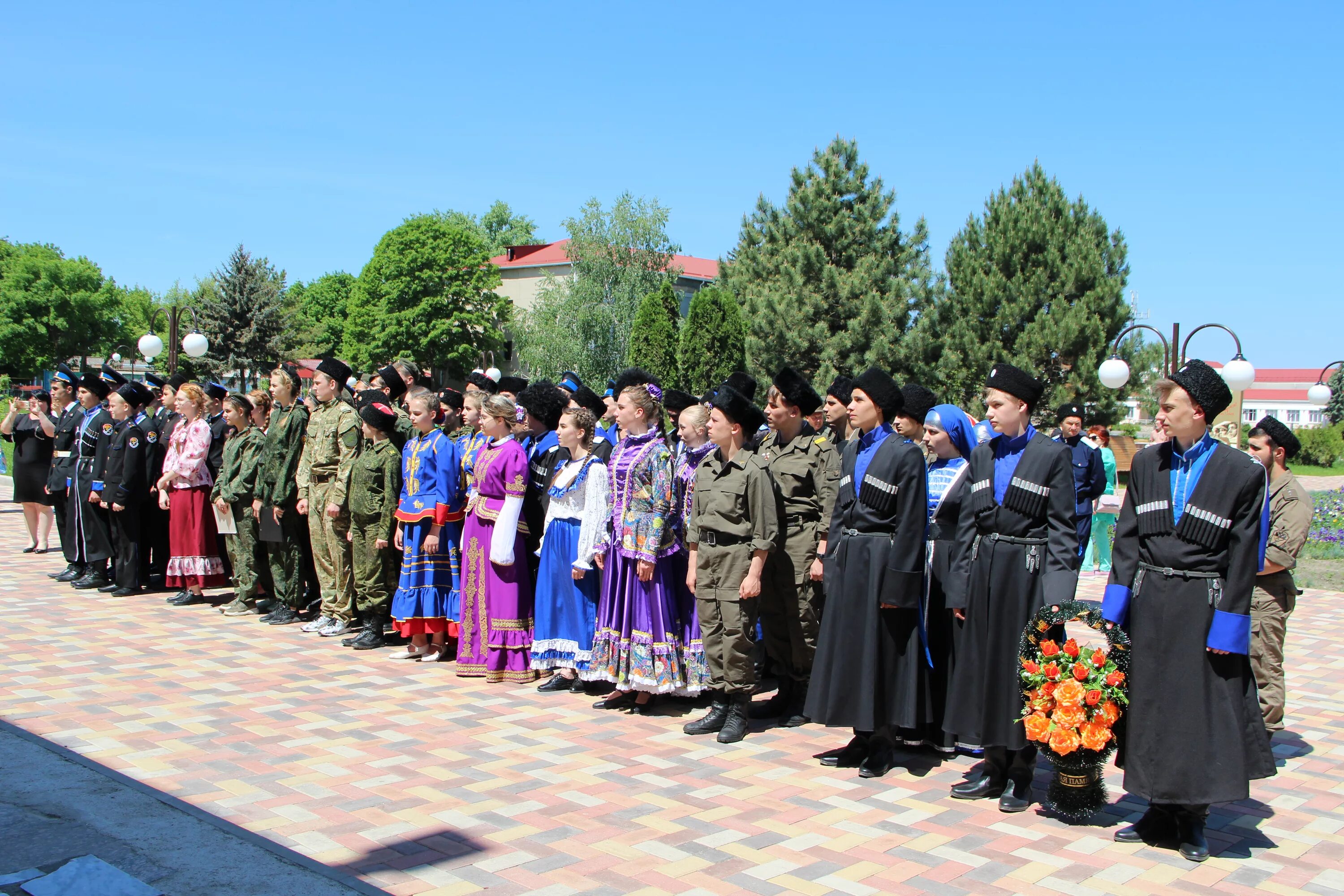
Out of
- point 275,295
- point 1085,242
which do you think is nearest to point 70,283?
point 275,295

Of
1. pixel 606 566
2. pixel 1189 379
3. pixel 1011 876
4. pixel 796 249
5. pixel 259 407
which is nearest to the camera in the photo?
pixel 1011 876

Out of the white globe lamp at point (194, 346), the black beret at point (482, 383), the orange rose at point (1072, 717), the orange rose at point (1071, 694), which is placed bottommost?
the orange rose at point (1072, 717)

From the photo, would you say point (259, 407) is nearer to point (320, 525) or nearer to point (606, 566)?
point (320, 525)

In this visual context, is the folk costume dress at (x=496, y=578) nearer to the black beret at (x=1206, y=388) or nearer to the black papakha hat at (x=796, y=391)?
the black papakha hat at (x=796, y=391)

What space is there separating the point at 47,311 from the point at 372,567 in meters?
79.6

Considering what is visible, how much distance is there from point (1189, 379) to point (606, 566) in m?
3.71

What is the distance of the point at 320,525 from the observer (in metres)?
9.04

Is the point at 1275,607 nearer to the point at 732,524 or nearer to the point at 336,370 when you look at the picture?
the point at 732,524

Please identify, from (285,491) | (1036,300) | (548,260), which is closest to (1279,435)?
(285,491)

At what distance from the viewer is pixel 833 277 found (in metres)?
41.7

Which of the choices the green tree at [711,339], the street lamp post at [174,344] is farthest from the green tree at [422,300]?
the street lamp post at [174,344]

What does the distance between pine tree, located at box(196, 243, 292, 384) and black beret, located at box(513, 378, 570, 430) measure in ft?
166

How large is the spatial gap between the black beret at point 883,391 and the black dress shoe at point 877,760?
175cm

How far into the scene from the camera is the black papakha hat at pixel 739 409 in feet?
20.5
